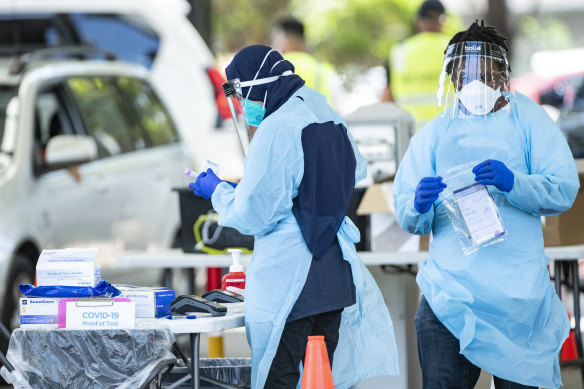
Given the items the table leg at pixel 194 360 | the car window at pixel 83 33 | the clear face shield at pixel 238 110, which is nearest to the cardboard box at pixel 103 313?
the table leg at pixel 194 360

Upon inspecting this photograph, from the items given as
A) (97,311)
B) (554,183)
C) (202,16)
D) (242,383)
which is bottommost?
(242,383)

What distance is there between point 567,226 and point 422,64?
2879mm

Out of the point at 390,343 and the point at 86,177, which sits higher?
the point at 86,177

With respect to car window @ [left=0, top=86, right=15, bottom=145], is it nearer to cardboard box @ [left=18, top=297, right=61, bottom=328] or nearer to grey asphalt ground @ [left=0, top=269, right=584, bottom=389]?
grey asphalt ground @ [left=0, top=269, right=584, bottom=389]

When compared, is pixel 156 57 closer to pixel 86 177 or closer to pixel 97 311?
pixel 86 177

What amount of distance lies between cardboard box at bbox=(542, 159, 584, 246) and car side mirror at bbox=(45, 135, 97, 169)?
315 centimetres

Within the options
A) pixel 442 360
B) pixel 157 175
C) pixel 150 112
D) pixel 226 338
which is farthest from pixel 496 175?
pixel 150 112

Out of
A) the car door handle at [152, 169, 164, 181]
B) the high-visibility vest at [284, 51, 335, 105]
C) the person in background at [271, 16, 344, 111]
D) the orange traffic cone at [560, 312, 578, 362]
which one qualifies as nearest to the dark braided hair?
the orange traffic cone at [560, 312, 578, 362]

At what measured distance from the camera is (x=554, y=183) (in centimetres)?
341

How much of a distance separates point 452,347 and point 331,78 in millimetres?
4334

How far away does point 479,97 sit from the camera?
11.6ft

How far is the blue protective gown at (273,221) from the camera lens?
3.43 meters

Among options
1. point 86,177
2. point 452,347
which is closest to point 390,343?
point 452,347

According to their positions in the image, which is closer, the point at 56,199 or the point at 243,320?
the point at 243,320
